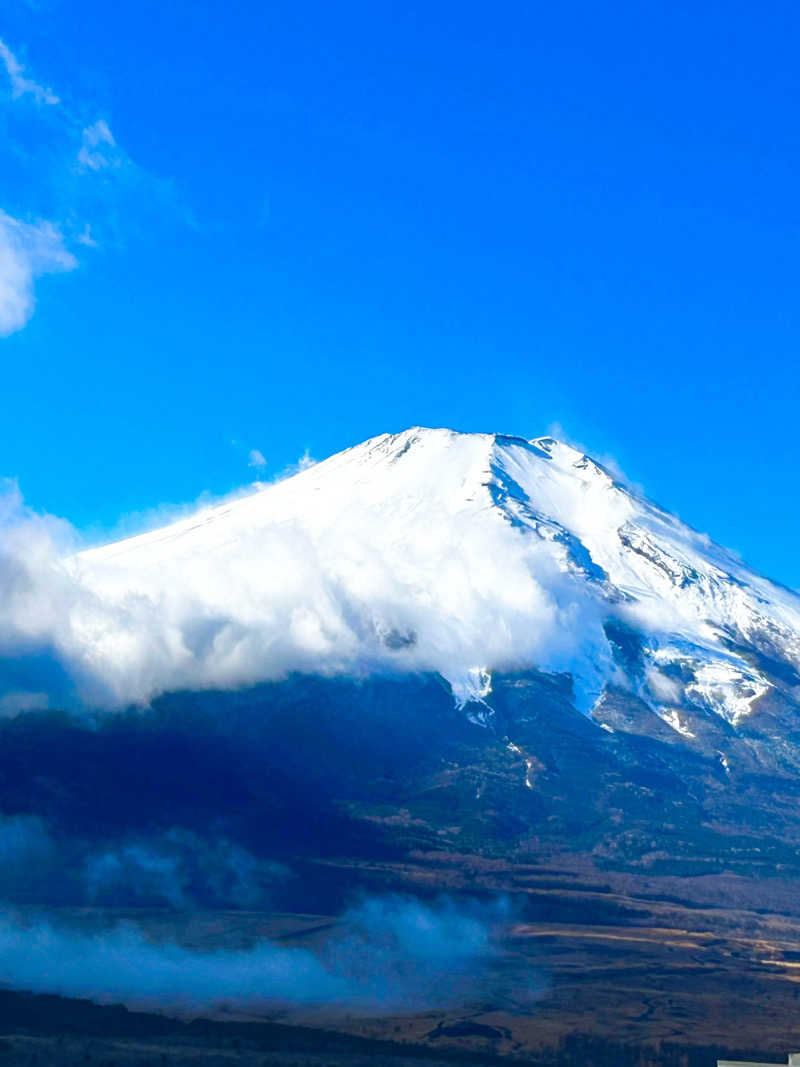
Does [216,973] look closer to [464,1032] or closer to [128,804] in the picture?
[464,1032]

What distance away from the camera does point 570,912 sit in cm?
17788

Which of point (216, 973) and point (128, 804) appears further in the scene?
point (128, 804)

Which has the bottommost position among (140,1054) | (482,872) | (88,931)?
(140,1054)

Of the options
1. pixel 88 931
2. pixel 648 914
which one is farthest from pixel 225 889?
pixel 648 914

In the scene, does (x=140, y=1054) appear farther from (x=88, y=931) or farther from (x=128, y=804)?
(x=128, y=804)

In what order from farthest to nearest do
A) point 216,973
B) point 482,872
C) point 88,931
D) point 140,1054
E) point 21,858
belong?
1. point 482,872
2. point 21,858
3. point 88,931
4. point 216,973
5. point 140,1054

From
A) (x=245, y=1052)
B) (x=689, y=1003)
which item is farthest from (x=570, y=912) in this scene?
(x=245, y=1052)

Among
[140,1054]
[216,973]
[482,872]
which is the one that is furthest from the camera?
[482,872]

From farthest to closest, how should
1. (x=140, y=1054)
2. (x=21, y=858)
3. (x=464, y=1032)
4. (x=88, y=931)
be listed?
(x=21, y=858), (x=88, y=931), (x=464, y=1032), (x=140, y=1054)

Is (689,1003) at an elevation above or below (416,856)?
below

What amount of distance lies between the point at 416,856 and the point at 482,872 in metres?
9.26

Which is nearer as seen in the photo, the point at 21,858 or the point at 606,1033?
the point at 606,1033

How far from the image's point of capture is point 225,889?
172250mm

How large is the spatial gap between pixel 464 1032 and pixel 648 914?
62829mm
